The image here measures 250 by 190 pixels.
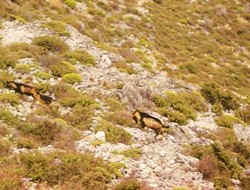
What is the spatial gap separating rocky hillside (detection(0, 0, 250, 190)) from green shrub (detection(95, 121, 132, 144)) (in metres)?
0.05

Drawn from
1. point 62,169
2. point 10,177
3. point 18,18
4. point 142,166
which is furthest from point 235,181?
point 18,18

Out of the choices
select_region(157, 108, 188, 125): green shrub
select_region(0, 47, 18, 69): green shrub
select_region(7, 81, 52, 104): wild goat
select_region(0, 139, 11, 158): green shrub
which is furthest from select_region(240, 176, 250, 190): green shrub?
select_region(0, 47, 18, 69): green shrub

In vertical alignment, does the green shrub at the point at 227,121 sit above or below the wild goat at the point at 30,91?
below

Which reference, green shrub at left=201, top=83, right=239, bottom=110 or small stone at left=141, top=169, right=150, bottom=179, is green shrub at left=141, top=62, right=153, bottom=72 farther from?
small stone at left=141, top=169, right=150, bottom=179

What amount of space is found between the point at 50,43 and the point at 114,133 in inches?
365

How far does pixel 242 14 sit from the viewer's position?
44031mm

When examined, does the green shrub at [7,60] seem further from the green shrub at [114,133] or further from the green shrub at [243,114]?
the green shrub at [243,114]

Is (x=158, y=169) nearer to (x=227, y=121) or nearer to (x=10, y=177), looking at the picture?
(x=10, y=177)

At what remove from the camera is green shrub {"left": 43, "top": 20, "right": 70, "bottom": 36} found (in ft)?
82.1

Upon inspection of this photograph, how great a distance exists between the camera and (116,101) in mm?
18828

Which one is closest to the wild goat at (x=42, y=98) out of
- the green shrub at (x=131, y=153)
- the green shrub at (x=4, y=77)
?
the green shrub at (x=4, y=77)

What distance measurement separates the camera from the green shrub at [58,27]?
82.1ft

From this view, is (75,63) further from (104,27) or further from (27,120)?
(104,27)

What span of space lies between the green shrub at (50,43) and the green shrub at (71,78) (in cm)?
342
